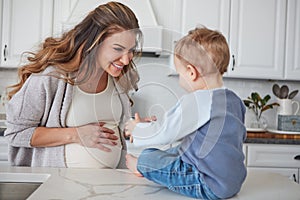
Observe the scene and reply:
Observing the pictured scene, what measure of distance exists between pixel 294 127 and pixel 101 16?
7.07 ft

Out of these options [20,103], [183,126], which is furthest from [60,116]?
[183,126]

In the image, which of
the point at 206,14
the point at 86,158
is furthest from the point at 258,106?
the point at 86,158

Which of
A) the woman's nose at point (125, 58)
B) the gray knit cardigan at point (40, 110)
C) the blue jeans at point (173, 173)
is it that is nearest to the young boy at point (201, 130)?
the blue jeans at point (173, 173)

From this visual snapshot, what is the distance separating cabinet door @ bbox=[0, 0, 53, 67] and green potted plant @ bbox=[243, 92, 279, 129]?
1525 millimetres

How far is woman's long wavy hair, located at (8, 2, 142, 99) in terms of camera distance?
35.3 inches

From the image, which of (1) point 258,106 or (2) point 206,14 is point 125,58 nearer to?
(2) point 206,14

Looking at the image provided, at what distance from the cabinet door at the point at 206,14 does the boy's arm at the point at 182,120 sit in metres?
1.85

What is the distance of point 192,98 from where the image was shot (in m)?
0.81

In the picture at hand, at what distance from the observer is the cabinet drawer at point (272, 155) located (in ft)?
7.96

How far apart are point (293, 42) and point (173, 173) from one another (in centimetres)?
223

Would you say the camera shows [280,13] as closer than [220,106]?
No

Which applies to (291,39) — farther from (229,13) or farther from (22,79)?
(22,79)

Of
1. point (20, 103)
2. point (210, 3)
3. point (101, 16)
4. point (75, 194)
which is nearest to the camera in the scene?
point (75, 194)

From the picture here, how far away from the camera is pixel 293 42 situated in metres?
2.75
